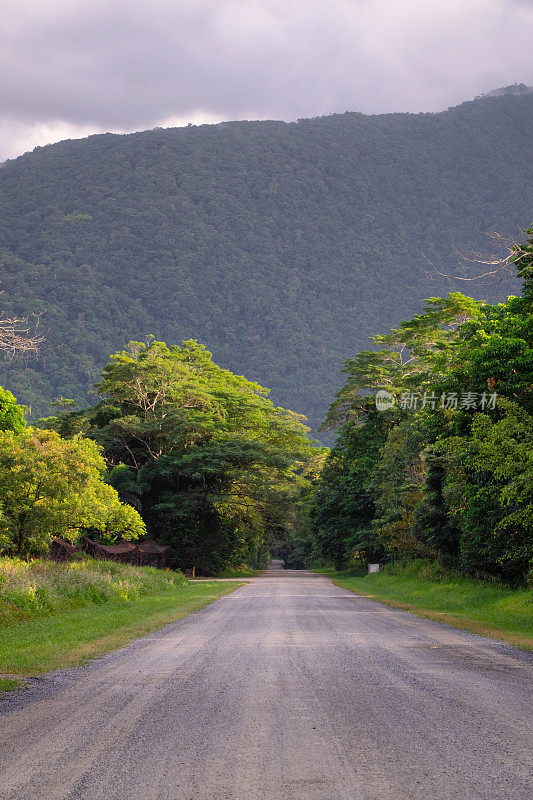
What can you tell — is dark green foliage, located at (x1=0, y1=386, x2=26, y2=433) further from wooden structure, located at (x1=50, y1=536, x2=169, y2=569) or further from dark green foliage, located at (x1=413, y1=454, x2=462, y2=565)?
dark green foliage, located at (x1=413, y1=454, x2=462, y2=565)

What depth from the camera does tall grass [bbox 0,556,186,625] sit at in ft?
65.9

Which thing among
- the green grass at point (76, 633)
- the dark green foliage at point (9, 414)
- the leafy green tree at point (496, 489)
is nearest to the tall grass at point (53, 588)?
the green grass at point (76, 633)

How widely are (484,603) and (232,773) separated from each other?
1916 cm

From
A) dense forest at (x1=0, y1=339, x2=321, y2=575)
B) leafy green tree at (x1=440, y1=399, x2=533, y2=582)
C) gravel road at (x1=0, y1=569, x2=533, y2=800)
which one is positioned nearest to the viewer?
gravel road at (x1=0, y1=569, x2=533, y2=800)

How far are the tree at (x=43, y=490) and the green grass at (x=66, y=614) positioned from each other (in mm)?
2105

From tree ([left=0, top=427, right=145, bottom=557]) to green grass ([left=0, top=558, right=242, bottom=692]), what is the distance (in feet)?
6.91

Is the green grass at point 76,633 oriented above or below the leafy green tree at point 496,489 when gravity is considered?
below

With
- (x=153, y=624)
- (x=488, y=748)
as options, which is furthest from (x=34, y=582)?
(x=488, y=748)

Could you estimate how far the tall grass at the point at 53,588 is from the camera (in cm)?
2009

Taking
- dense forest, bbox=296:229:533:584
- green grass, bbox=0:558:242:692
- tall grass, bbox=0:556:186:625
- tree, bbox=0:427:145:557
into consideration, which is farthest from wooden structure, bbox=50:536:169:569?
dense forest, bbox=296:229:533:584

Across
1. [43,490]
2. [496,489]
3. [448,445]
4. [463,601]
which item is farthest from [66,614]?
[463,601]

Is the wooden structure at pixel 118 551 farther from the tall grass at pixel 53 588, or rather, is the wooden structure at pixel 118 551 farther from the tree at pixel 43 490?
the tree at pixel 43 490

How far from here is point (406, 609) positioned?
77.7 ft

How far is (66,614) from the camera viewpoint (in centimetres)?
2066
